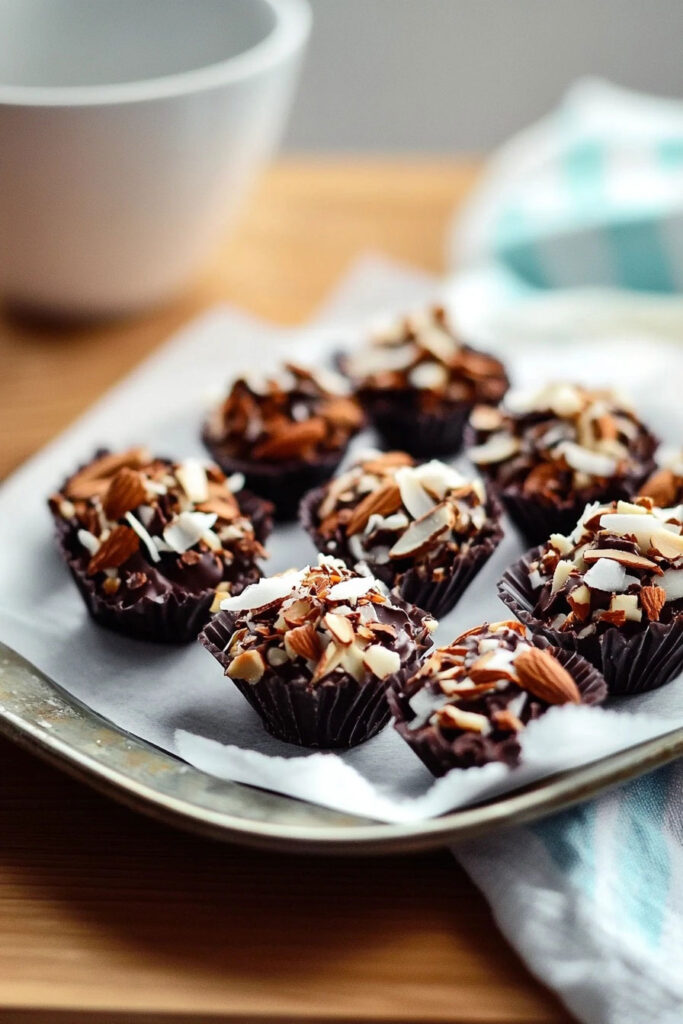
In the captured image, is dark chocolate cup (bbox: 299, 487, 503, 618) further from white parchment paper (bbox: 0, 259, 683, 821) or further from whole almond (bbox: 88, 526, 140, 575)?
whole almond (bbox: 88, 526, 140, 575)

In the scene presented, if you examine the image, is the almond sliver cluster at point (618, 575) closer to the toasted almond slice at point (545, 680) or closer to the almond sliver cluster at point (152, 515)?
the toasted almond slice at point (545, 680)

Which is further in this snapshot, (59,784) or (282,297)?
(282,297)

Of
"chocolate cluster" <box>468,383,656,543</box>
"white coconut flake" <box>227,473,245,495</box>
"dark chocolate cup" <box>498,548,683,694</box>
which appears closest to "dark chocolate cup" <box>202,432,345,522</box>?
"white coconut flake" <box>227,473,245,495</box>

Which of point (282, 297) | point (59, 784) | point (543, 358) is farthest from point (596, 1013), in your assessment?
point (282, 297)

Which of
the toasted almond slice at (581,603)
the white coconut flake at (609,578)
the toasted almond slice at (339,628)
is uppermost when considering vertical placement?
the white coconut flake at (609,578)

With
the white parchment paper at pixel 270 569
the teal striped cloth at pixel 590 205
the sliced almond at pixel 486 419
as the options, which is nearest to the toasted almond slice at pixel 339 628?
the white parchment paper at pixel 270 569

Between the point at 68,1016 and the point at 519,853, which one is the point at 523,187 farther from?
the point at 68,1016
